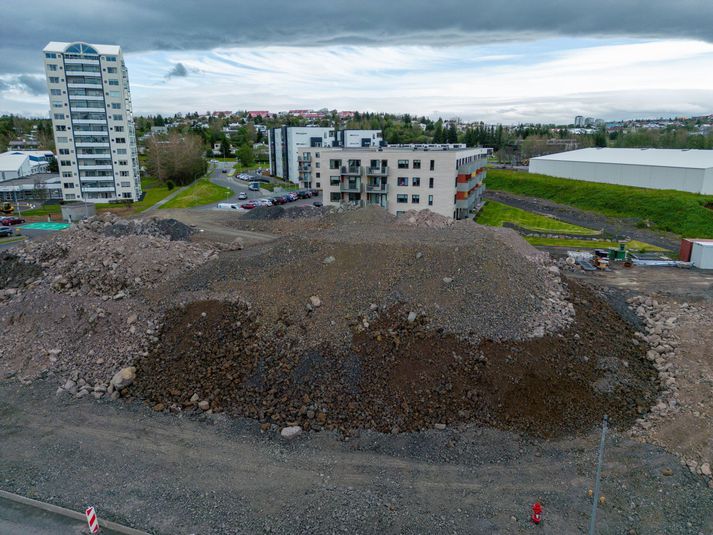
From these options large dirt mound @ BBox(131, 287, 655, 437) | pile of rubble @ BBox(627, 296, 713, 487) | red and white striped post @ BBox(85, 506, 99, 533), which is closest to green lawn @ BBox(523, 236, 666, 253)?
pile of rubble @ BBox(627, 296, 713, 487)

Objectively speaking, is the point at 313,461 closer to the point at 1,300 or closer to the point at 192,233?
the point at 1,300

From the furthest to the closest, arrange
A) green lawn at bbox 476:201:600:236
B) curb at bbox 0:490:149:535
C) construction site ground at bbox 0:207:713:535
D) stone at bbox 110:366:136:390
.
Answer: green lawn at bbox 476:201:600:236
stone at bbox 110:366:136:390
construction site ground at bbox 0:207:713:535
curb at bbox 0:490:149:535

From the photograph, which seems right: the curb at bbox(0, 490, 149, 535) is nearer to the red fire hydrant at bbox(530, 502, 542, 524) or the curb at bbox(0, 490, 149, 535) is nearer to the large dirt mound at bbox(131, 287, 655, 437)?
the large dirt mound at bbox(131, 287, 655, 437)

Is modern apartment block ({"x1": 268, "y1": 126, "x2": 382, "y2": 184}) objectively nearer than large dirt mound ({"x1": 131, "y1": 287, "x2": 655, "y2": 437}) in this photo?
A: No

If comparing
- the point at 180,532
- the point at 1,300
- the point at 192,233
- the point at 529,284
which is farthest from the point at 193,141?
the point at 180,532

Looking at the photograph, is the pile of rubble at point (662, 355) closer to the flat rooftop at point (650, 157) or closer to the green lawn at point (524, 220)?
the green lawn at point (524, 220)
